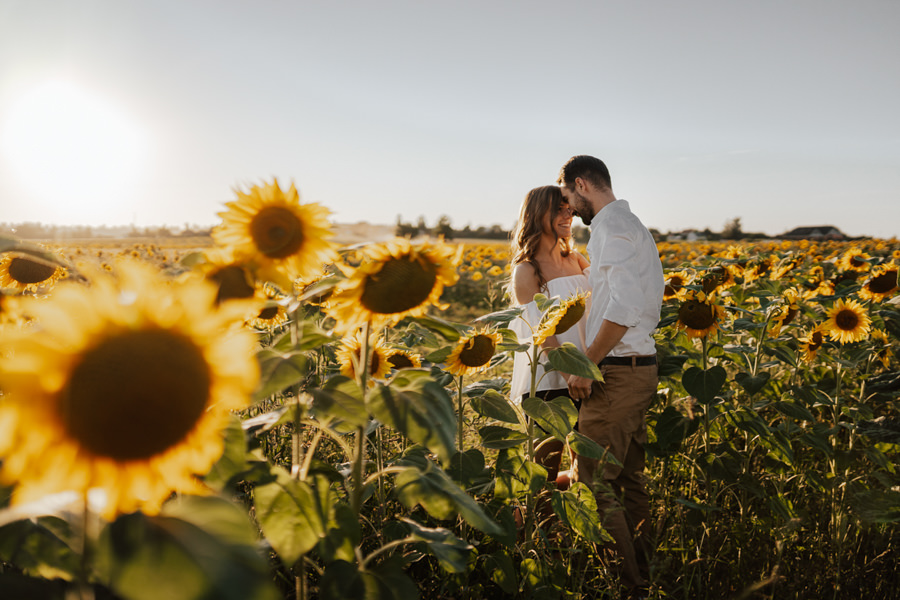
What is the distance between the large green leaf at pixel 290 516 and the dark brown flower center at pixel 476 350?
1198 millimetres

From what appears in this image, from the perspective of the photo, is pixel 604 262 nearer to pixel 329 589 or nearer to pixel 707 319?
pixel 707 319

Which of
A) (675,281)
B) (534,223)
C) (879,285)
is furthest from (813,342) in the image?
(534,223)

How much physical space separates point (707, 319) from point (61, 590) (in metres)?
2.68

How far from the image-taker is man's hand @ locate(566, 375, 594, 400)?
2797 mm

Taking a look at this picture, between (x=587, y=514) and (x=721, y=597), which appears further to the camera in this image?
(x=721, y=597)

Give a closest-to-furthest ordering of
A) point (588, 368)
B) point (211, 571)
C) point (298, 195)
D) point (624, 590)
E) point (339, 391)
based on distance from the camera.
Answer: point (211, 571)
point (339, 391)
point (298, 195)
point (588, 368)
point (624, 590)

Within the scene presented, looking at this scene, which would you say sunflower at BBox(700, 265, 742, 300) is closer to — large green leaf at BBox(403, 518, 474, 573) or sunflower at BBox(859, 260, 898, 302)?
sunflower at BBox(859, 260, 898, 302)

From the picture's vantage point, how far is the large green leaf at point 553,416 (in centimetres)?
191

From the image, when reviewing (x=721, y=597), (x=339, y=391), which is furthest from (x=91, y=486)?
(x=721, y=597)

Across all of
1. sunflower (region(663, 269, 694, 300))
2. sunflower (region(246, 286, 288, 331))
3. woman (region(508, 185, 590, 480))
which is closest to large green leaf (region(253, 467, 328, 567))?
sunflower (region(246, 286, 288, 331))

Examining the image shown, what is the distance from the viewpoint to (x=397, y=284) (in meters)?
1.03

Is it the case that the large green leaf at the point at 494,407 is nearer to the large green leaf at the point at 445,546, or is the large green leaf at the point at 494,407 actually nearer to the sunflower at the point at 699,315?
the large green leaf at the point at 445,546

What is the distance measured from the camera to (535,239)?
3.53 m

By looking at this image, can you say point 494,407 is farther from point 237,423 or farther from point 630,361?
point 630,361
